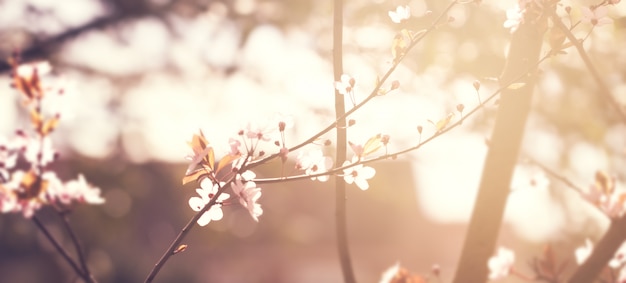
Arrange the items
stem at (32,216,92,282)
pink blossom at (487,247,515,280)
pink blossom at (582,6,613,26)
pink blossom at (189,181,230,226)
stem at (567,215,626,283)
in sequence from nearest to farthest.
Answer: stem at (32,216,92,282)
pink blossom at (189,181,230,226)
pink blossom at (582,6,613,26)
stem at (567,215,626,283)
pink blossom at (487,247,515,280)

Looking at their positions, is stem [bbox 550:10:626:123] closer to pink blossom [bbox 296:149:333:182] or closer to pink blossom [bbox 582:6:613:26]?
pink blossom [bbox 582:6:613:26]

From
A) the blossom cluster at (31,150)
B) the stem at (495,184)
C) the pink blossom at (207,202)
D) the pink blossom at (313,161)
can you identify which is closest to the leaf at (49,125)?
the blossom cluster at (31,150)

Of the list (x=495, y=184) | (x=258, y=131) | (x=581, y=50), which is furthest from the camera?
(x=495, y=184)

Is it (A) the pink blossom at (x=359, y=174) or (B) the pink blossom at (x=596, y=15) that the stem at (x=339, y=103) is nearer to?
(A) the pink blossom at (x=359, y=174)

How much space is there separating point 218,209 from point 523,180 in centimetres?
112

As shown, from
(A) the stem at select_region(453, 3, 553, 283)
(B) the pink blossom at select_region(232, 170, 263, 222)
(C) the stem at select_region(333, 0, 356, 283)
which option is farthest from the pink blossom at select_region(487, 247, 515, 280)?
(B) the pink blossom at select_region(232, 170, 263, 222)

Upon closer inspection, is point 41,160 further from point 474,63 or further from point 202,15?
point 202,15

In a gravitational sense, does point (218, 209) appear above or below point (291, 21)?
below

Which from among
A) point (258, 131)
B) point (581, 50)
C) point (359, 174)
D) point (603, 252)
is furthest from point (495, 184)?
point (258, 131)

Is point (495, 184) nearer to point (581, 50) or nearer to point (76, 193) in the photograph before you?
point (581, 50)

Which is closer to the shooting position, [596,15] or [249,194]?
[249,194]

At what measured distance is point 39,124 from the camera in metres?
0.91

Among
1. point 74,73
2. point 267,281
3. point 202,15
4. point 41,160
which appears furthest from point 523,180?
point 267,281

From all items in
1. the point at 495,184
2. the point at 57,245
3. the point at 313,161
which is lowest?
the point at 57,245
